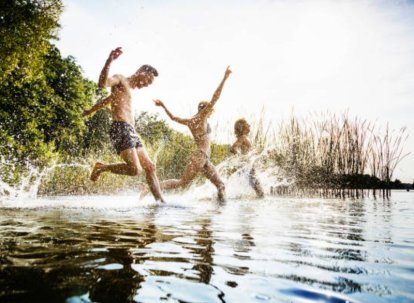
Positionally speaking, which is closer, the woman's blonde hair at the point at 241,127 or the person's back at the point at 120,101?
the person's back at the point at 120,101

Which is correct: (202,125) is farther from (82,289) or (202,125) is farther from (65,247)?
(82,289)

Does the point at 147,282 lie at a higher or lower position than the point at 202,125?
lower

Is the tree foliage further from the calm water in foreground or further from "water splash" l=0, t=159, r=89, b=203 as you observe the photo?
the calm water in foreground

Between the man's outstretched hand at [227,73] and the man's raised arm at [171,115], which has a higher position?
the man's outstretched hand at [227,73]

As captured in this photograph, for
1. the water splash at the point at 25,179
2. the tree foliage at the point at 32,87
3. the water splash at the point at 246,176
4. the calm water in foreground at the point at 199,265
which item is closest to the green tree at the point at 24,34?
the tree foliage at the point at 32,87

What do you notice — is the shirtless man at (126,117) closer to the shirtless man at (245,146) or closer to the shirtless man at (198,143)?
the shirtless man at (198,143)

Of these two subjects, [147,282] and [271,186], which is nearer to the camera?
[147,282]

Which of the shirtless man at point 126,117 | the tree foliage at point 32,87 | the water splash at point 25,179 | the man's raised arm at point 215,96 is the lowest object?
the water splash at point 25,179

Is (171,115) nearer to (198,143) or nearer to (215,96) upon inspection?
(198,143)

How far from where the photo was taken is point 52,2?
11055mm

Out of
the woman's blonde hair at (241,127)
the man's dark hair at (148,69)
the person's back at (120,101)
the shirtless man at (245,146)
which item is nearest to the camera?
the person's back at (120,101)

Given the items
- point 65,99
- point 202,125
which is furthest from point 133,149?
point 65,99

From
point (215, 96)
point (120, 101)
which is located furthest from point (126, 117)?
point (215, 96)

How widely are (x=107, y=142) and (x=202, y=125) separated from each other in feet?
38.0
